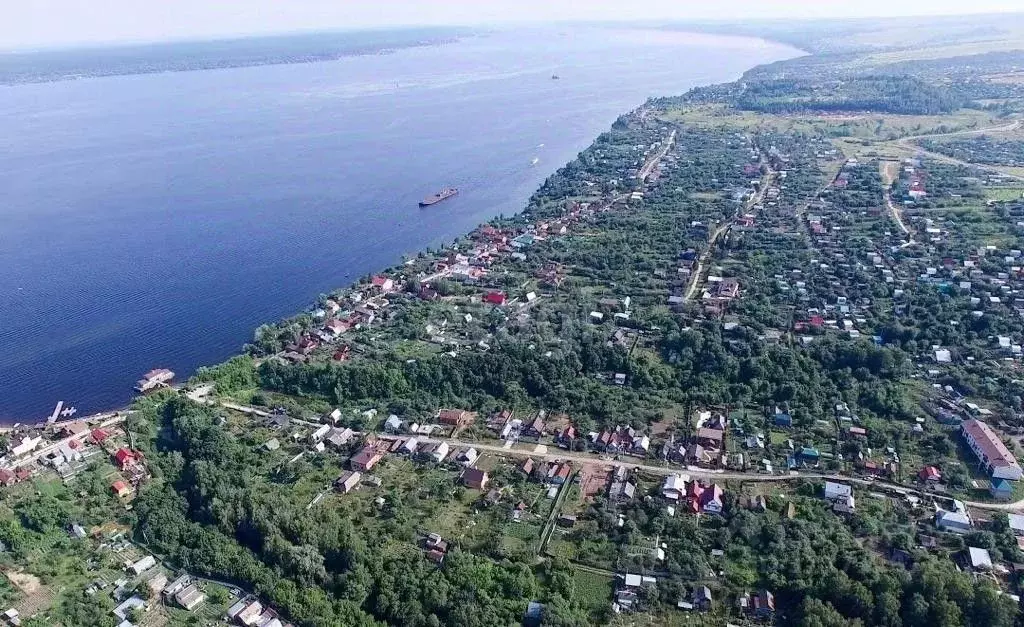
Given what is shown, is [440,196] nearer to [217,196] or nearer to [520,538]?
[217,196]

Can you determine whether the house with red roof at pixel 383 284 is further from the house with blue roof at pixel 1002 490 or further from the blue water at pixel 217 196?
the house with blue roof at pixel 1002 490

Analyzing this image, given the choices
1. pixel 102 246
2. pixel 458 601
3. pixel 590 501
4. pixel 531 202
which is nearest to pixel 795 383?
pixel 590 501

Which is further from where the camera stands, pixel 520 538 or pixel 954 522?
pixel 520 538

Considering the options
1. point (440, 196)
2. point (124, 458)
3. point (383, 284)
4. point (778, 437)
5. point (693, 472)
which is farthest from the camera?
point (440, 196)

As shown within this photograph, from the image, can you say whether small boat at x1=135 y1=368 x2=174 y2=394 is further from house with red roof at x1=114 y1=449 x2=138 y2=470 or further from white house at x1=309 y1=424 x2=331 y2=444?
white house at x1=309 y1=424 x2=331 y2=444

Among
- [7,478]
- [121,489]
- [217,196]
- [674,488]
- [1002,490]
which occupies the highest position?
[217,196]

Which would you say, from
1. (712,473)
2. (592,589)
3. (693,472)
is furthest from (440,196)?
(592,589)

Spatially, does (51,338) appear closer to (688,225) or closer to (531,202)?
(531,202)
